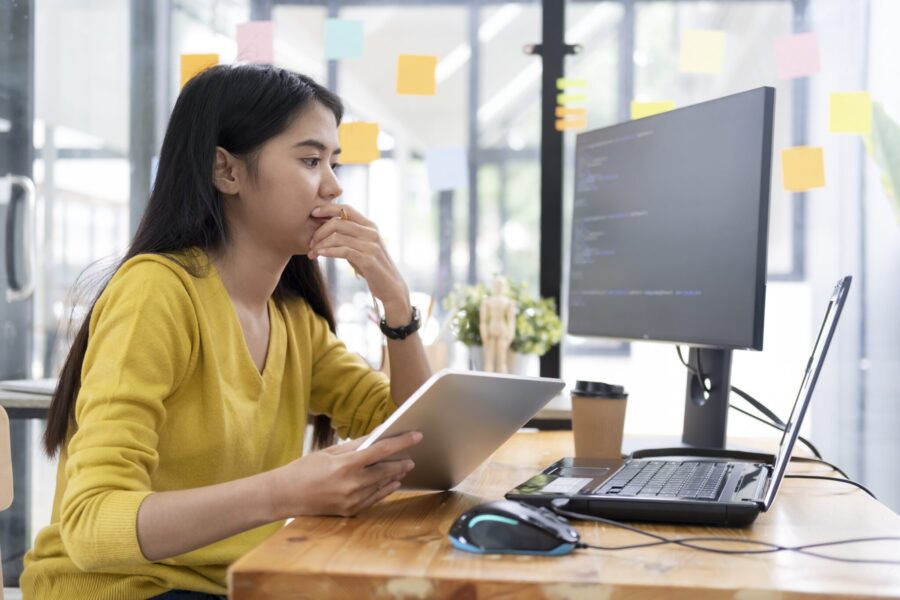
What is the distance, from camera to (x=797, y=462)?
1.44 metres

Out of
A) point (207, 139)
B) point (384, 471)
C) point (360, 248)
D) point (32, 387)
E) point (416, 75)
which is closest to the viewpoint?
point (384, 471)

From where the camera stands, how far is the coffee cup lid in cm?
137

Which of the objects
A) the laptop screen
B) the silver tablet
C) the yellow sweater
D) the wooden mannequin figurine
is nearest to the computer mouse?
the silver tablet

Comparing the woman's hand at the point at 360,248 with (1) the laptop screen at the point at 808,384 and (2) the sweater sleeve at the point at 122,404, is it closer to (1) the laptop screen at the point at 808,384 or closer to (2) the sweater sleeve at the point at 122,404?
(2) the sweater sleeve at the point at 122,404

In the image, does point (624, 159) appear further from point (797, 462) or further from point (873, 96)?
point (873, 96)

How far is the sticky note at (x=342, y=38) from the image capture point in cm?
264

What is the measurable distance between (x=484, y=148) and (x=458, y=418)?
1.74 meters

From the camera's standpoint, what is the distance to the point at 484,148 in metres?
2.67

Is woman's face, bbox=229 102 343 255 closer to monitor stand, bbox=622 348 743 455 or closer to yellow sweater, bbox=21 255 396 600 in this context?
yellow sweater, bbox=21 255 396 600

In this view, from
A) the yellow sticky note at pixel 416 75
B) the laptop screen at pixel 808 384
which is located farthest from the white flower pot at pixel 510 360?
the laptop screen at pixel 808 384

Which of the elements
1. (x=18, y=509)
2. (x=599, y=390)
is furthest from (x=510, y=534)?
(x=18, y=509)

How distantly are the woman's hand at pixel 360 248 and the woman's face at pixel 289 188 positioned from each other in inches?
0.6

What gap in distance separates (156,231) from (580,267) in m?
0.76

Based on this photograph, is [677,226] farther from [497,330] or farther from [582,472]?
[497,330]
